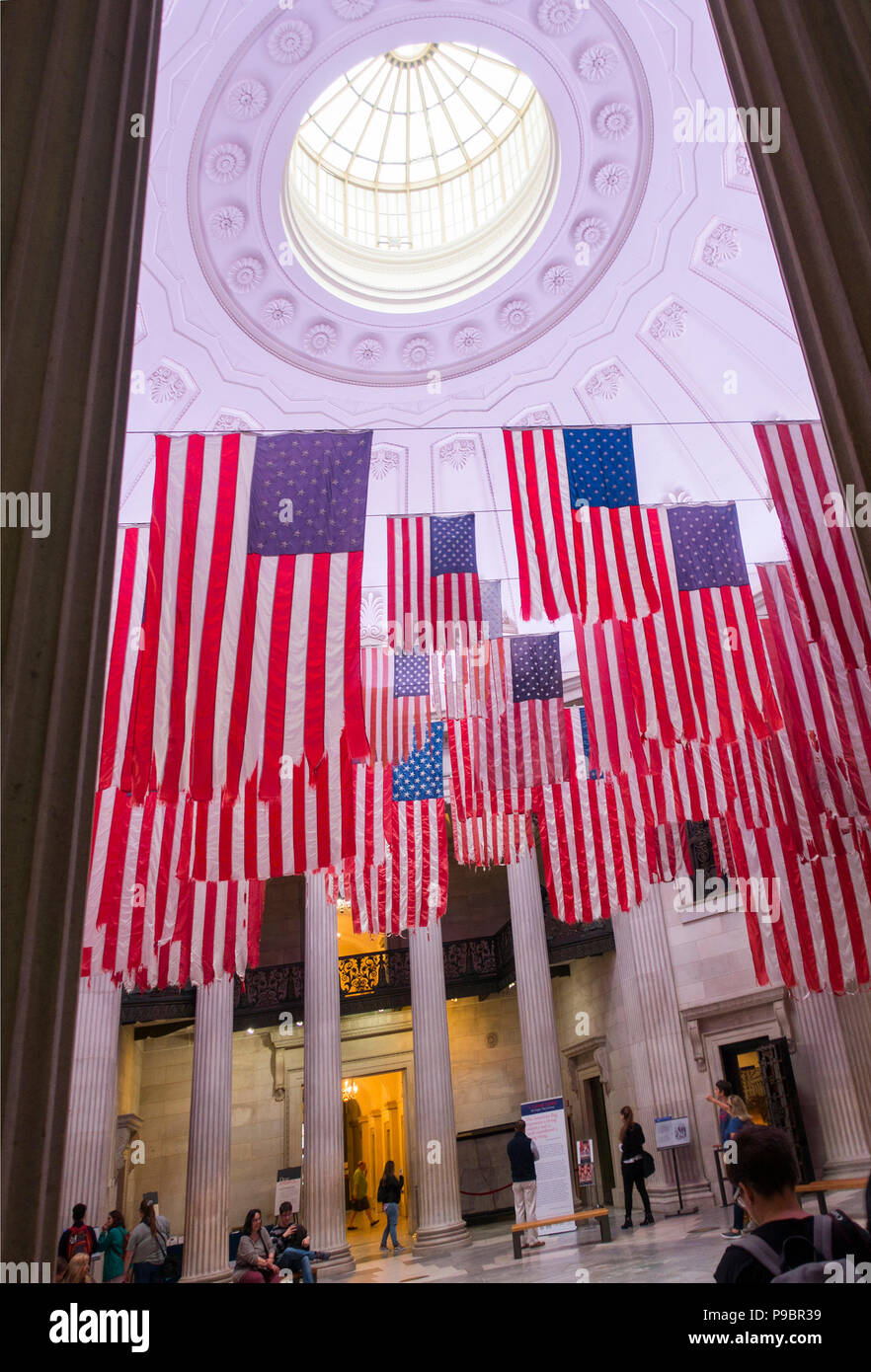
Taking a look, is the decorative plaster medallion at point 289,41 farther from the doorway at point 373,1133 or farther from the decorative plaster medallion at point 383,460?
the doorway at point 373,1133

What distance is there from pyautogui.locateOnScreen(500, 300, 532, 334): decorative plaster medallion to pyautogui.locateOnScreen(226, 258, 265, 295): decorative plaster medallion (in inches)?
158

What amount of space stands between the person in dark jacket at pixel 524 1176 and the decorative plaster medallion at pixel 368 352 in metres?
12.5

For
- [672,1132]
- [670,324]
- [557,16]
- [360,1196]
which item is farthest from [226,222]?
[360,1196]

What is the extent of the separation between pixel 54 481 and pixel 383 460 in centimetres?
1432

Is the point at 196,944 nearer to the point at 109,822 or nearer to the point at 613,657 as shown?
the point at 109,822

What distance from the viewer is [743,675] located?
9.88 m

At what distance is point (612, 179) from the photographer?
1388 cm

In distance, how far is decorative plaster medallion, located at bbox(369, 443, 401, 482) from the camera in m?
17.0

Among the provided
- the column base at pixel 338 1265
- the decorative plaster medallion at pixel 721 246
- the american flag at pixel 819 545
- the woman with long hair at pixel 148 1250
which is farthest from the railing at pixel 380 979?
the decorative plaster medallion at pixel 721 246

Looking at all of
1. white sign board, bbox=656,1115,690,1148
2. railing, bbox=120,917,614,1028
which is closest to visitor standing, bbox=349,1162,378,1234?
railing, bbox=120,917,614,1028

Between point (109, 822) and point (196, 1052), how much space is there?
9318mm

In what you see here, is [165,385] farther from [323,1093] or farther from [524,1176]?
[524,1176]
